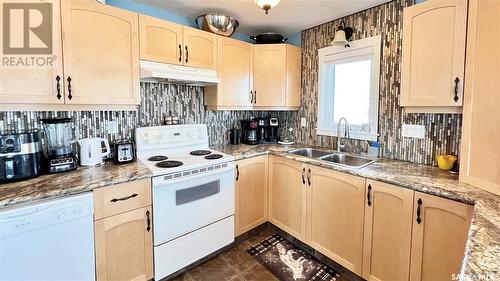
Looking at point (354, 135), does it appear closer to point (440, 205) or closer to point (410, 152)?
point (410, 152)

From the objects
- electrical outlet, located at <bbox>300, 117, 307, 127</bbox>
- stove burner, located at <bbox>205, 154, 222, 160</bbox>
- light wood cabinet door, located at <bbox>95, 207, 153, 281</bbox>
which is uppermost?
electrical outlet, located at <bbox>300, 117, 307, 127</bbox>

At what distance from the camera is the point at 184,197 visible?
1879 millimetres

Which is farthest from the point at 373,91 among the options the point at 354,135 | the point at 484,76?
the point at 484,76

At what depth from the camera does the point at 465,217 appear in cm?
127

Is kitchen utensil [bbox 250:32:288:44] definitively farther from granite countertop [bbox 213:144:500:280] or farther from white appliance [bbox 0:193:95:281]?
white appliance [bbox 0:193:95:281]

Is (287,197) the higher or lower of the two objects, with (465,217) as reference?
lower

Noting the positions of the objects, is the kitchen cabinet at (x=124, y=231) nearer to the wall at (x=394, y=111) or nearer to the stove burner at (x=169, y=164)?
the stove burner at (x=169, y=164)

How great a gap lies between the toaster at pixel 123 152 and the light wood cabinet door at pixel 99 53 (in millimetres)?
333

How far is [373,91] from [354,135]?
1.50ft

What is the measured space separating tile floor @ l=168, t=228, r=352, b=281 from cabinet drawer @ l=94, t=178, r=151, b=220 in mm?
748

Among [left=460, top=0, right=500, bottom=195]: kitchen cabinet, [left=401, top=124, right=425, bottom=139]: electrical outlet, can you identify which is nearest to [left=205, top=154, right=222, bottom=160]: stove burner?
[left=401, top=124, right=425, bottom=139]: electrical outlet

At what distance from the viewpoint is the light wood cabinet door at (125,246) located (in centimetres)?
151

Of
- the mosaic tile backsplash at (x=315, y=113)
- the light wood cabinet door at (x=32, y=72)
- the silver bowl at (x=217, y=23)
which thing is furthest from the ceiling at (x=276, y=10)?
the light wood cabinet door at (x=32, y=72)

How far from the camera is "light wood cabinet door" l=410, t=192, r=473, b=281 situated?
51.3 inches
